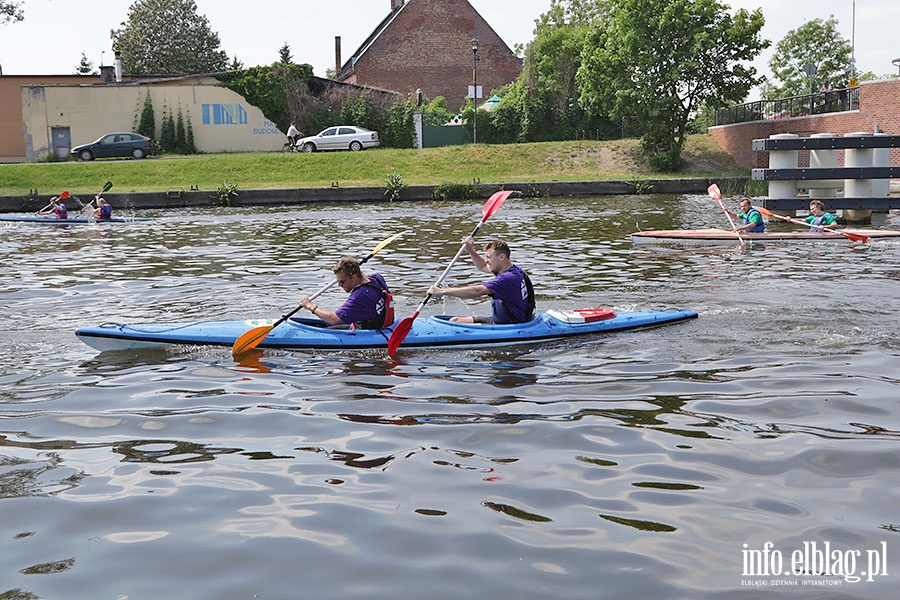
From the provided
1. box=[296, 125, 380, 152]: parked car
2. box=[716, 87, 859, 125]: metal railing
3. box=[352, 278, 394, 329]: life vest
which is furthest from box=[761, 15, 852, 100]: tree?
box=[352, 278, 394, 329]: life vest

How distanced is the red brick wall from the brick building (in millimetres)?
18957

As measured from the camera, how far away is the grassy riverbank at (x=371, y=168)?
33688mm

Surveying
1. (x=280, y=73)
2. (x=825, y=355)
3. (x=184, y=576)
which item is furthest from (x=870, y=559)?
(x=280, y=73)

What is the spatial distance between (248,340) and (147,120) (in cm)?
3641

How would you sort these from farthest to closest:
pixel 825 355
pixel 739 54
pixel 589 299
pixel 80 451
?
pixel 739 54, pixel 589 299, pixel 825 355, pixel 80 451

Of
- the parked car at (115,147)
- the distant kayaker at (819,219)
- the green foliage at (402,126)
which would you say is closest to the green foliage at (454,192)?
the green foliage at (402,126)

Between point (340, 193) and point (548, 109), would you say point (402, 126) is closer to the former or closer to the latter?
point (548, 109)

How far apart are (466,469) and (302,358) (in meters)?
3.59

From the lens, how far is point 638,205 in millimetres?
28156

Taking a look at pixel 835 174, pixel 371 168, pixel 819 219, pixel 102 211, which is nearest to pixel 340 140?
pixel 371 168

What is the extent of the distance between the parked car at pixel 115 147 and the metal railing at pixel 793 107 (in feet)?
81.3

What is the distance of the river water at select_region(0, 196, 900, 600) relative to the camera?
448cm

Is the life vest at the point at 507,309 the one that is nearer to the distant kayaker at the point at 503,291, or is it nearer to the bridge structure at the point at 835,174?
the distant kayaker at the point at 503,291

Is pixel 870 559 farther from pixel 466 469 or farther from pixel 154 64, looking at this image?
pixel 154 64
